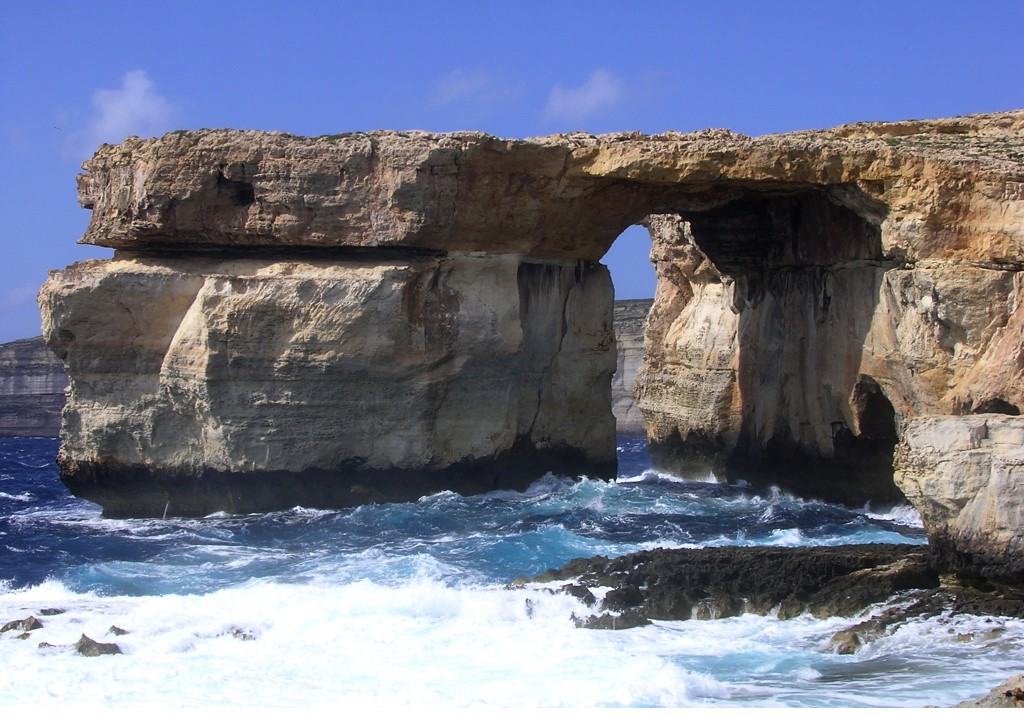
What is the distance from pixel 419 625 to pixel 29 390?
52.8 meters

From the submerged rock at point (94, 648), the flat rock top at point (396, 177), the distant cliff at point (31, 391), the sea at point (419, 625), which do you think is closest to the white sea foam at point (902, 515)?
the sea at point (419, 625)

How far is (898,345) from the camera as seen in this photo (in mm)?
20812

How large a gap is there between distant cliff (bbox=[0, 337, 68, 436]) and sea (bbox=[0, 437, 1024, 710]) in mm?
42049

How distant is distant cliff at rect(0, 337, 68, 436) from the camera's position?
6359 centimetres

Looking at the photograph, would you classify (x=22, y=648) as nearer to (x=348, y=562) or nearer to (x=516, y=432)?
(x=348, y=562)

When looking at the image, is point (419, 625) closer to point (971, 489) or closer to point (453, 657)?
point (453, 657)

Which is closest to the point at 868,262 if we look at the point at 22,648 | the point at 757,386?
the point at 757,386

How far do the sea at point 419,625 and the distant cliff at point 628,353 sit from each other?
114 ft

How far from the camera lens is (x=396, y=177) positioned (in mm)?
22016

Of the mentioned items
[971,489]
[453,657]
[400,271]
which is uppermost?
[400,271]

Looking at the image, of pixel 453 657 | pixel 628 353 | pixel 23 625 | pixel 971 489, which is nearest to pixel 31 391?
pixel 628 353

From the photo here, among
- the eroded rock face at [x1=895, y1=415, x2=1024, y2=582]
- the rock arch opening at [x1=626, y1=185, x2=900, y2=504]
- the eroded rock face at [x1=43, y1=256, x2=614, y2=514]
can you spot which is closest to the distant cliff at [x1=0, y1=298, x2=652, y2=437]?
the rock arch opening at [x1=626, y1=185, x2=900, y2=504]

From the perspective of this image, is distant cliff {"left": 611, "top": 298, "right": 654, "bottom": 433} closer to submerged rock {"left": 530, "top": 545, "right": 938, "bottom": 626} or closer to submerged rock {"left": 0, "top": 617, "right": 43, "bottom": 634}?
submerged rock {"left": 530, "top": 545, "right": 938, "bottom": 626}

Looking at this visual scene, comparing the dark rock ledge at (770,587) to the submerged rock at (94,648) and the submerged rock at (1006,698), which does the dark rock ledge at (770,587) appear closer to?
the submerged rock at (1006,698)
